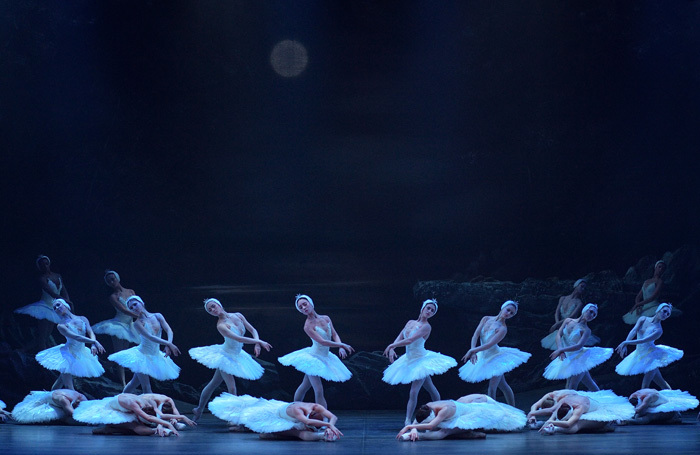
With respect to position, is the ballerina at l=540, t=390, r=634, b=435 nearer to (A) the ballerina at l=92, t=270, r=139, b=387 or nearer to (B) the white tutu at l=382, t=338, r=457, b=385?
(B) the white tutu at l=382, t=338, r=457, b=385

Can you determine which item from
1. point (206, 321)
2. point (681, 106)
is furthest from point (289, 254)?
point (681, 106)

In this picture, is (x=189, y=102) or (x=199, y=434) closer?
(x=199, y=434)

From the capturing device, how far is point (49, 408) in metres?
8.15

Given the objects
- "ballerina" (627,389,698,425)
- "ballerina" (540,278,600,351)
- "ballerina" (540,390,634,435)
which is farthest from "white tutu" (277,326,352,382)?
"ballerina" (540,278,600,351)

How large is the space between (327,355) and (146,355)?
185cm

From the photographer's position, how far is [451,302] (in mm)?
11000

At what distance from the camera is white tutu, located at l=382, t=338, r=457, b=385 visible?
25.4 feet

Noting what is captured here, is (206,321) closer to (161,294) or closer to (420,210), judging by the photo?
(161,294)

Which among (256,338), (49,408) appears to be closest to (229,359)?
(256,338)

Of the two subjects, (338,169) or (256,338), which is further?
(338,169)

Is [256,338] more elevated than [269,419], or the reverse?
[256,338]

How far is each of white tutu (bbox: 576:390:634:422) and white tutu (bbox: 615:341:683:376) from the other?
1.25 meters

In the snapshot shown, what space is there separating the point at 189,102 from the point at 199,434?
5124mm

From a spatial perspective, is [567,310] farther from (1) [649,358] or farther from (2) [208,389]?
(2) [208,389]
